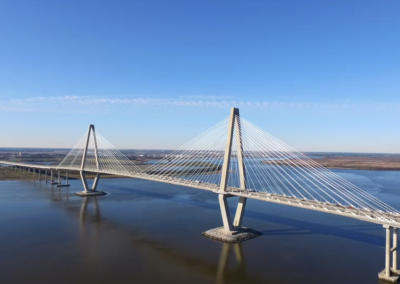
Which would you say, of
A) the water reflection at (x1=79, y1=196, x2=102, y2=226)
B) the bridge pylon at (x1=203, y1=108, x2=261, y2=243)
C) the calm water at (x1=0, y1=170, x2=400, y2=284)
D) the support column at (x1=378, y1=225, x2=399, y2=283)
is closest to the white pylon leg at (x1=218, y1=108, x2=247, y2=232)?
the bridge pylon at (x1=203, y1=108, x2=261, y2=243)

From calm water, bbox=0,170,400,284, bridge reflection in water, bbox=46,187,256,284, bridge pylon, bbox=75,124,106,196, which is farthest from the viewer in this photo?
bridge pylon, bbox=75,124,106,196

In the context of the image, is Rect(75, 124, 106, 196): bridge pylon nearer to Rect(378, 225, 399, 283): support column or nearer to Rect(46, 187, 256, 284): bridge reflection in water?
Rect(46, 187, 256, 284): bridge reflection in water

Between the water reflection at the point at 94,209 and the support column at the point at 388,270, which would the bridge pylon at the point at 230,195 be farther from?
the water reflection at the point at 94,209

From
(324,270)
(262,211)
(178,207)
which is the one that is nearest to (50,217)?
(178,207)

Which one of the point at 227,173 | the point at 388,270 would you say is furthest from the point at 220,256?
the point at 388,270

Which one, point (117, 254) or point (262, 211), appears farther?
point (262, 211)

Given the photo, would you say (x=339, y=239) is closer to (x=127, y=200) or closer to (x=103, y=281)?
(x=103, y=281)

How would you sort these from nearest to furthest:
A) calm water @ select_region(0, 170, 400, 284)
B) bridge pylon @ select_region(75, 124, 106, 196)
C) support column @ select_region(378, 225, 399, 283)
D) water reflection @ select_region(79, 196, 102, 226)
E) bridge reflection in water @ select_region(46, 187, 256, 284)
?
support column @ select_region(378, 225, 399, 283) → calm water @ select_region(0, 170, 400, 284) → bridge reflection in water @ select_region(46, 187, 256, 284) → water reflection @ select_region(79, 196, 102, 226) → bridge pylon @ select_region(75, 124, 106, 196)
